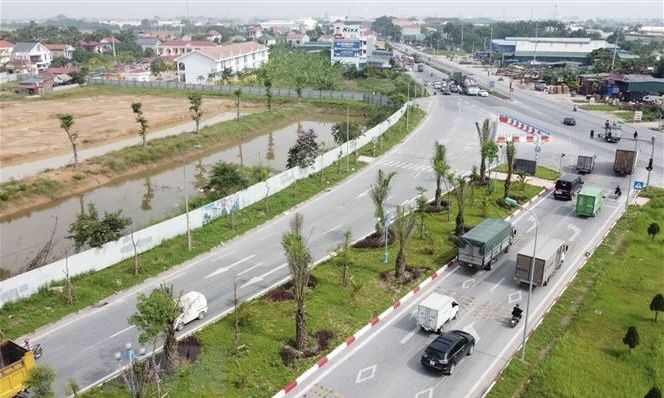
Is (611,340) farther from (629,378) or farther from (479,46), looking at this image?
(479,46)

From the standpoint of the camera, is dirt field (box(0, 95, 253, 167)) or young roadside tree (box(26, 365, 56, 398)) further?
dirt field (box(0, 95, 253, 167))

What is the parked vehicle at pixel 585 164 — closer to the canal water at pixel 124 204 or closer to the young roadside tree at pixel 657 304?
the young roadside tree at pixel 657 304

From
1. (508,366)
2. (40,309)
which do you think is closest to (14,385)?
(40,309)

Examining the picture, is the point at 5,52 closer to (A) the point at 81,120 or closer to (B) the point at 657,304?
→ (A) the point at 81,120

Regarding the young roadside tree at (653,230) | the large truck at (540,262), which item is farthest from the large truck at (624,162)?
the large truck at (540,262)

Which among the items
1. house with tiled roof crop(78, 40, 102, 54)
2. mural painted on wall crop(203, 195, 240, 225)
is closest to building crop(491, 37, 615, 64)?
house with tiled roof crop(78, 40, 102, 54)

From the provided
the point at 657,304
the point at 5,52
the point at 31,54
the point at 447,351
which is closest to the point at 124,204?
the point at 447,351

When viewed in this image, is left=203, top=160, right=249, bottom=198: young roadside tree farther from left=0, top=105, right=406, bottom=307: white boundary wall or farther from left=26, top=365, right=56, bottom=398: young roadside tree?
left=26, top=365, right=56, bottom=398: young roadside tree
